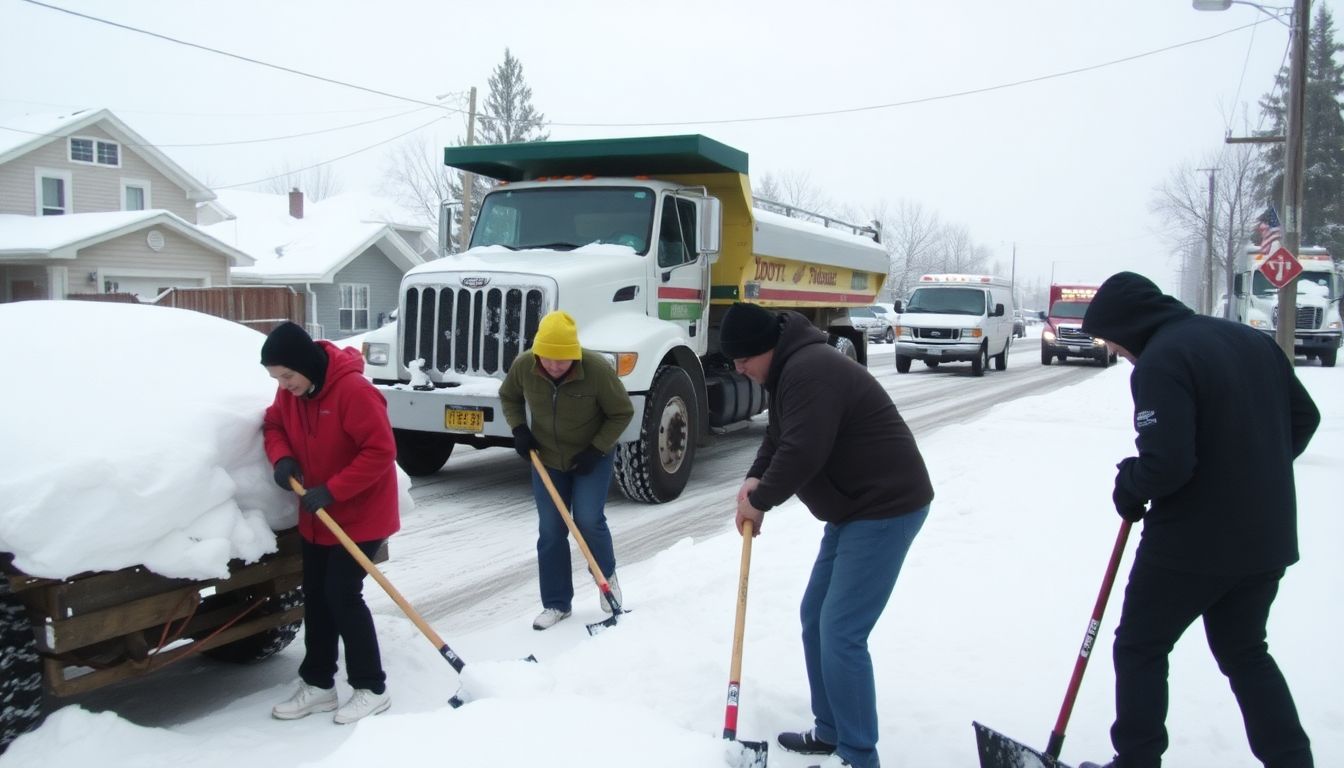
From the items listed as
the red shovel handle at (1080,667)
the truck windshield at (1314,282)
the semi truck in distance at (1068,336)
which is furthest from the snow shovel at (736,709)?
the truck windshield at (1314,282)

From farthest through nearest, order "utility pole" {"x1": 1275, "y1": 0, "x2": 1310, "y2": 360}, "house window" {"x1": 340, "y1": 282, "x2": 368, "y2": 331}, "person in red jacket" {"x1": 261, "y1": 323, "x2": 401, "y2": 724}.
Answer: "house window" {"x1": 340, "y1": 282, "x2": 368, "y2": 331} < "utility pole" {"x1": 1275, "y1": 0, "x2": 1310, "y2": 360} < "person in red jacket" {"x1": 261, "y1": 323, "x2": 401, "y2": 724}

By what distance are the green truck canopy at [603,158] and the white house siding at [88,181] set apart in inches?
876

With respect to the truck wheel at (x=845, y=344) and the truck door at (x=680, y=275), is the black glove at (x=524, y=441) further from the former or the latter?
the truck wheel at (x=845, y=344)

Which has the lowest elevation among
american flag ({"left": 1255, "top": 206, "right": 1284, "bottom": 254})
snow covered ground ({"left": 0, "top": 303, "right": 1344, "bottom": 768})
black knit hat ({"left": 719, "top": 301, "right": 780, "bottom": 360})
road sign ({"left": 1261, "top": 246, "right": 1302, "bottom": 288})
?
snow covered ground ({"left": 0, "top": 303, "right": 1344, "bottom": 768})

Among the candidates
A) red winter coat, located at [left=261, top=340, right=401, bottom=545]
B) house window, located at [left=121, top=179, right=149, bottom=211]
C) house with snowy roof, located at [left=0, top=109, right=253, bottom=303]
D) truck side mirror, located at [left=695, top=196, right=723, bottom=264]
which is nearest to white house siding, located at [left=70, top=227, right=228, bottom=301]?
house with snowy roof, located at [left=0, top=109, right=253, bottom=303]

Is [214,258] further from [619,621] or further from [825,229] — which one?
[619,621]

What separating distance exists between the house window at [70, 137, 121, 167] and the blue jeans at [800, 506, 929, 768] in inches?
1178

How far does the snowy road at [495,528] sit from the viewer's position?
17.9 feet

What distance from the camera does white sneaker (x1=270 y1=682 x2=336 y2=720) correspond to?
384cm

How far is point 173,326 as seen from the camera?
412 centimetres

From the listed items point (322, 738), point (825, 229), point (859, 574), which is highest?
point (825, 229)

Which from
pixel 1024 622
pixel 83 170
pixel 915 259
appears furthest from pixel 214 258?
pixel 915 259

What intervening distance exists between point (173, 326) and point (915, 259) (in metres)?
69.6

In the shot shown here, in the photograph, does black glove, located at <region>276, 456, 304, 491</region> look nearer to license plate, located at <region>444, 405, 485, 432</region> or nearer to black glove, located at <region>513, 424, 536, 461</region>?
black glove, located at <region>513, 424, 536, 461</region>
